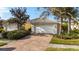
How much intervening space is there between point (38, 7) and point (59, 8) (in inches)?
8.5

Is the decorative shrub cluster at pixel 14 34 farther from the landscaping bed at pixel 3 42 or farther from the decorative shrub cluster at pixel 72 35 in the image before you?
the decorative shrub cluster at pixel 72 35

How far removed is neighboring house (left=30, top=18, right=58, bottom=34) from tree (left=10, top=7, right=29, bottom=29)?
0.08m

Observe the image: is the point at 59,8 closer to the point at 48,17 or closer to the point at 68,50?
the point at 48,17

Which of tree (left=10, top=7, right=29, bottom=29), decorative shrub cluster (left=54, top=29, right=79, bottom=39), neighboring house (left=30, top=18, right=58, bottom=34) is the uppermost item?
tree (left=10, top=7, right=29, bottom=29)

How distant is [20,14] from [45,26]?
0.29 metres

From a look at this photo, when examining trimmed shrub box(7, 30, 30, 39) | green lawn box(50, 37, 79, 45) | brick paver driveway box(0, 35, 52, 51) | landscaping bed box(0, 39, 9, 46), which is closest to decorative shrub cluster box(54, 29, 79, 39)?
green lawn box(50, 37, 79, 45)

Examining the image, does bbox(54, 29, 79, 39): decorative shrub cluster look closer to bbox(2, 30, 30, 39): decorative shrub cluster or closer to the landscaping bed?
bbox(2, 30, 30, 39): decorative shrub cluster

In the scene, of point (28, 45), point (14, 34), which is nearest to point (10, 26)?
point (14, 34)

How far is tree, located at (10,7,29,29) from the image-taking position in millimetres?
2107

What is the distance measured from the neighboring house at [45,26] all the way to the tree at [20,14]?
0.08m

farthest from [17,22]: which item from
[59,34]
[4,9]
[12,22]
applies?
[59,34]
